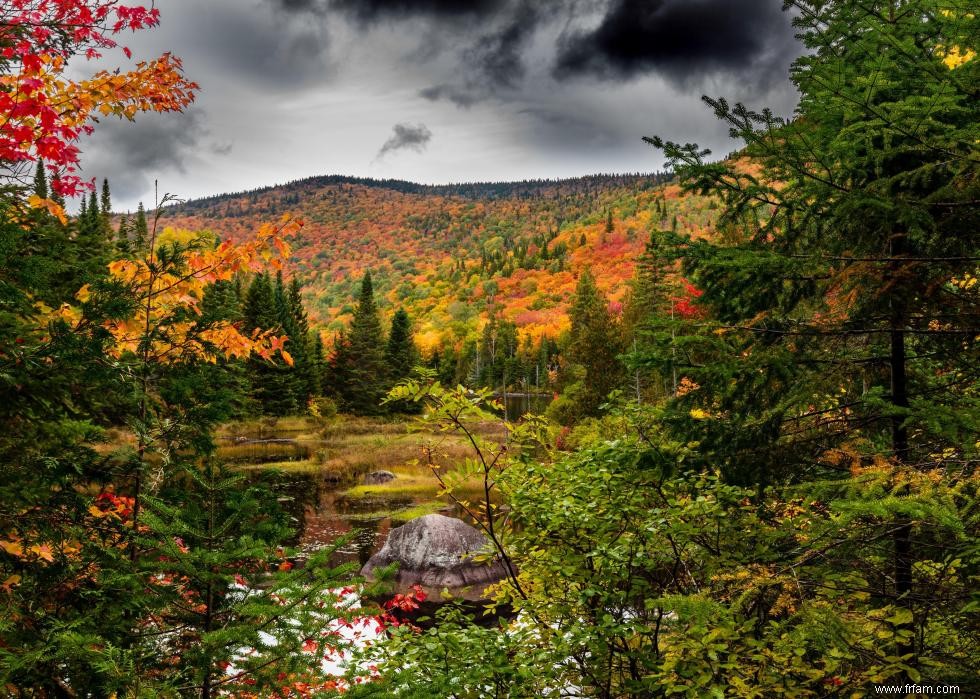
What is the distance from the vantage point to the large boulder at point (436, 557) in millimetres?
14008

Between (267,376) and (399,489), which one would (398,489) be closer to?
(399,489)

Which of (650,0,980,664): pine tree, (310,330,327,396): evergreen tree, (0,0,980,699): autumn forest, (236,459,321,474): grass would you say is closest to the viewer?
(0,0,980,699): autumn forest

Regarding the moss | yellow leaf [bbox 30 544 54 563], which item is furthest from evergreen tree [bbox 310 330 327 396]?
yellow leaf [bbox 30 544 54 563]

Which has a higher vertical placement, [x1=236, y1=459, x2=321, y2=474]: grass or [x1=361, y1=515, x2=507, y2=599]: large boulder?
[x1=361, y1=515, x2=507, y2=599]: large boulder

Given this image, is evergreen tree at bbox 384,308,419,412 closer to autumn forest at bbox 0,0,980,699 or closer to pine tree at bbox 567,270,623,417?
pine tree at bbox 567,270,623,417

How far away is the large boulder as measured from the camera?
46.0ft

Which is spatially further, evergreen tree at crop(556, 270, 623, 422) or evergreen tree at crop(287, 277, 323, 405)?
evergreen tree at crop(287, 277, 323, 405)


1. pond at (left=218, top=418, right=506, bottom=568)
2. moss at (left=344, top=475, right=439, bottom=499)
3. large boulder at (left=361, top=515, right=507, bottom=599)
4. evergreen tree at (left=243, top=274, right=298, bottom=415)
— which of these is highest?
evergreen tree at (left=243, top=274, right=298, bottom=415)

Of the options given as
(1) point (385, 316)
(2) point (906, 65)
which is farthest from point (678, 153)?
(1) point (385, 316)

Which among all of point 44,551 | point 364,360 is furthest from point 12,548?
point 364,360

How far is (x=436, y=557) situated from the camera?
14.5 meters

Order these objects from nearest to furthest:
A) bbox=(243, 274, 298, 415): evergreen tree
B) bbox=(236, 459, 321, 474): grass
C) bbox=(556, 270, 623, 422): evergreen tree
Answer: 1. bbox=(236, 459, 321, 474): grass
2. bbox=(556, 270, 623, 422): evergreen tree
3. bbox=(243, 274, 298, 415): evergreen tree

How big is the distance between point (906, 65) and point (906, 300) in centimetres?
143

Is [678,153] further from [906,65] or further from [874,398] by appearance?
[874,398]
